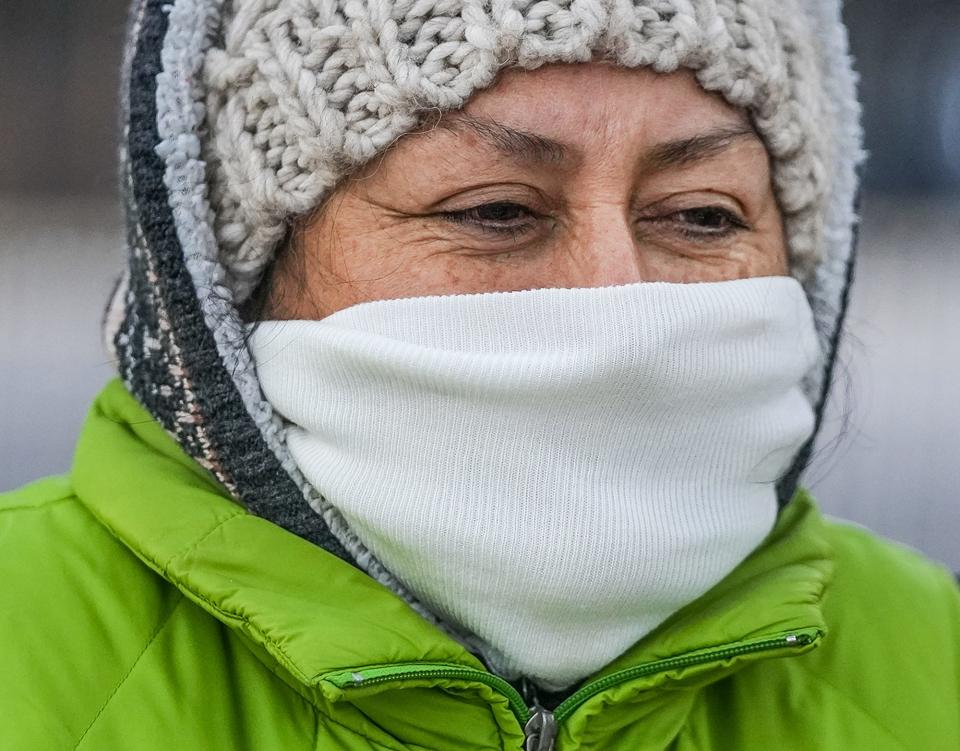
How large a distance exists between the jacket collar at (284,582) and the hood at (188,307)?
0.14ft

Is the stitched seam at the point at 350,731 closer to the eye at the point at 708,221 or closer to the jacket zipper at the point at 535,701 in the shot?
the jacket zipper at the point at 535,701

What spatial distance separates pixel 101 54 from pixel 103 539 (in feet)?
6.49

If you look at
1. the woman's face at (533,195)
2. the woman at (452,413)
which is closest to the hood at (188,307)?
the woman at (452,413)

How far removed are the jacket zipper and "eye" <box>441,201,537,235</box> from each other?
0.60m

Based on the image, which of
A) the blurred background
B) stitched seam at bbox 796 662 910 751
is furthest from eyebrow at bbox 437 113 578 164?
the blurred background

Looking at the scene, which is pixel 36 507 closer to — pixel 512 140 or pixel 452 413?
pixel 452 413

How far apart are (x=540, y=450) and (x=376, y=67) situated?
56 centimetres

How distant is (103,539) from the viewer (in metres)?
1.54

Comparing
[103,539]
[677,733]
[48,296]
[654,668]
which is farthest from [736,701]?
[48,296]

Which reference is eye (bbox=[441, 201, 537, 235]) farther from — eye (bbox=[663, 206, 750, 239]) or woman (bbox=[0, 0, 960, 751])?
eye (bbox=[663, 206, 750, 239])

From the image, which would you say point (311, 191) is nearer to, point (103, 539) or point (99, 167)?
point (103, 539)

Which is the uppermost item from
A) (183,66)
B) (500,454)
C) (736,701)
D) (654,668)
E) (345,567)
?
(183,66)

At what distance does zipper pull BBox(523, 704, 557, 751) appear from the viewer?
4.66ft

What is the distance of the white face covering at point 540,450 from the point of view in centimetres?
141
